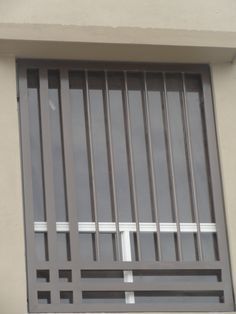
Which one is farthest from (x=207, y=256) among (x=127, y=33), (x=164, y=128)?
(x=127, y=33)

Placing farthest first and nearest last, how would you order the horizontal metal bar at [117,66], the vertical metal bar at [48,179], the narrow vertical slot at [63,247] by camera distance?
the horizontal metal bar at [117,66]
the narrow vertical slot at [63,247]
the vertical metal bar at [48,179]

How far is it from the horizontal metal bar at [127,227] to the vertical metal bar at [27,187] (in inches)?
4.0

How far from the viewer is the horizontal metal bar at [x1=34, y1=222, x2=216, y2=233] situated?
9977mm

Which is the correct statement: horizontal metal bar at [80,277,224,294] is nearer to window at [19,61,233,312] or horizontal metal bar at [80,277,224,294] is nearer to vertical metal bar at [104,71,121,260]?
window at [19,61,233,312]

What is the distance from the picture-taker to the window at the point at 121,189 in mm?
9828

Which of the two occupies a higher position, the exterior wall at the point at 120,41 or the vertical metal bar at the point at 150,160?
the exterior wall at the point at 120,41

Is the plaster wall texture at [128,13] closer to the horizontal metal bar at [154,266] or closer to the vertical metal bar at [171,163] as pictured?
the vertical metal bar at [171,163]

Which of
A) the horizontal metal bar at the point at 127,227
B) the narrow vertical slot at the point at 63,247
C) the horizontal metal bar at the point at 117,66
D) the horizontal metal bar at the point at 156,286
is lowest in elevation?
the horizontal metal bar at the point at 156,286

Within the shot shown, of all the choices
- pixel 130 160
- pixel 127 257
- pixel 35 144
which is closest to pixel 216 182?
pixel 130 160

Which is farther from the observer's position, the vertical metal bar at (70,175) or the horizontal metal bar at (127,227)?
the horizontal metal bar at (127,227)

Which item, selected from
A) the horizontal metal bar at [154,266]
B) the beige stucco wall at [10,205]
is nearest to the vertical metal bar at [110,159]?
the horizontal metal bar at [154,266]

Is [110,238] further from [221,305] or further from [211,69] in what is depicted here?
[211,69]

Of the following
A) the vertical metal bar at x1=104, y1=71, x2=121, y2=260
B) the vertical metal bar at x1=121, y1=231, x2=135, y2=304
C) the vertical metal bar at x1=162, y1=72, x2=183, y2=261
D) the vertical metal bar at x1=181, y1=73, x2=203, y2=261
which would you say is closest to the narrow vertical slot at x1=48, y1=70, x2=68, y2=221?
the vertical metal bar at x1=104, y1=71, x2=121, y2=260

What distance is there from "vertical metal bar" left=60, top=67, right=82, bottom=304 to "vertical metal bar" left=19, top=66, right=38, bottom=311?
0.29 meters
